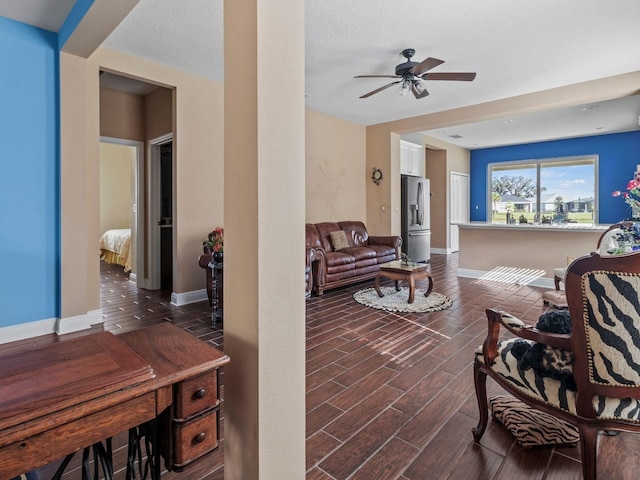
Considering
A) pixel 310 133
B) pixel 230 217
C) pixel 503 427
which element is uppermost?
pixel 310 133

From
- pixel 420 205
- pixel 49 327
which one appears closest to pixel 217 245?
pixel 49 327

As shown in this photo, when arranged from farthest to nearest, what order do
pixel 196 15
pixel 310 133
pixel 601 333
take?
1. pixel 310 133
2. pixel 196 15
3. pixel 601 333

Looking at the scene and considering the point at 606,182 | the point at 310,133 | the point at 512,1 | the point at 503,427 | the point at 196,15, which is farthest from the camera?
the point at 606,182

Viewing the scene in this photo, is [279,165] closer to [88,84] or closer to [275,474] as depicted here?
[275,474]

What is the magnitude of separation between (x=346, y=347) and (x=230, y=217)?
219 centimetres

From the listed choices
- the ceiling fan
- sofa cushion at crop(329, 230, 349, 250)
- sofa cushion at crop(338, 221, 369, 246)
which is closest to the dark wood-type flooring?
sofa cushion at crop(329, 230, 349, 250)

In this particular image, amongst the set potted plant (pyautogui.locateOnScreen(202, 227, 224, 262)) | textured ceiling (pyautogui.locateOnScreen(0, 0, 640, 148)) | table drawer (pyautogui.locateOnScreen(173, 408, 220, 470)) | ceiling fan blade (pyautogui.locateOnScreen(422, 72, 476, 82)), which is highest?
textured ceiling (pyautogui.locateOnScreen(0, 0, 640, 148))

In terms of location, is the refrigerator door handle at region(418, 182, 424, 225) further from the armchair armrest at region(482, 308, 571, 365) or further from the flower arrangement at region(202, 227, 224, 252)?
the armchair armrest at region(482, 308, 571, 365)

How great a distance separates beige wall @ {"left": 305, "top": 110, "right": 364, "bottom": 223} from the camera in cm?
603

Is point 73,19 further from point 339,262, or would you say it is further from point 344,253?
point 344,253

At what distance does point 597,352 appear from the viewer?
1.28 metres

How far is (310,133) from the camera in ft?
19.6

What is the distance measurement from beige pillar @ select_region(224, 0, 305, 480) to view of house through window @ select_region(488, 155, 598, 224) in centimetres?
800

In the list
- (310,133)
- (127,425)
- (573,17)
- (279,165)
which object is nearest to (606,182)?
(573,17)
